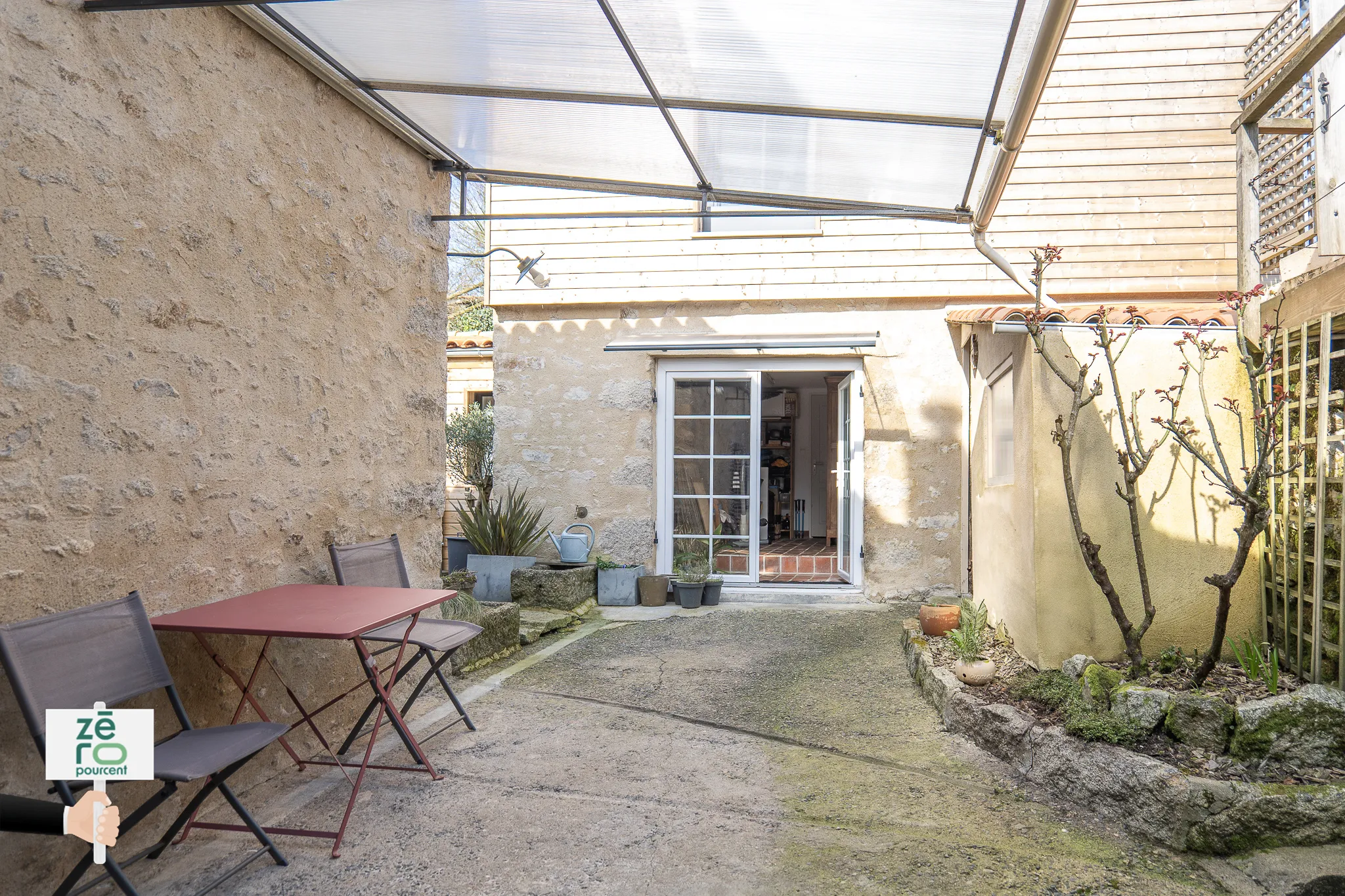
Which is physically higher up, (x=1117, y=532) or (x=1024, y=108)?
(x=1024, y=108)

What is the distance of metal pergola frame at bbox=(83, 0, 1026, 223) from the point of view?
9.87 feet

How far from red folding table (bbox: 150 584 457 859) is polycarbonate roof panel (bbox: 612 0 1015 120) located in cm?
209

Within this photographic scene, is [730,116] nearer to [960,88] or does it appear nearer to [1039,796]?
[960,88]

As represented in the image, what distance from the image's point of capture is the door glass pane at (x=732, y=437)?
7484 mm

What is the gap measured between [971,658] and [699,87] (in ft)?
8.83

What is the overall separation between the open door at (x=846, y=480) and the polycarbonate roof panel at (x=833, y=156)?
9.68ft

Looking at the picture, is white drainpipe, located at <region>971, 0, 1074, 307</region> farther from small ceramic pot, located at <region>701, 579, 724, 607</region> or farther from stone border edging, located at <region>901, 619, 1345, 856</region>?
small ceramic pot, located at <region>701, 579, 724, 607</region>

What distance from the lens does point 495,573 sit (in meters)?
7.01

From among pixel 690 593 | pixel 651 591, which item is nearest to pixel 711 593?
pixel 690 593

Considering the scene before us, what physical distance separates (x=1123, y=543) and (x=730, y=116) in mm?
2469

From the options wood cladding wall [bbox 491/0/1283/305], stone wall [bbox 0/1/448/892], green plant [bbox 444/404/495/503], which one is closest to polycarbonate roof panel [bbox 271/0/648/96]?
stone wall [bbox 0/1/448/892]

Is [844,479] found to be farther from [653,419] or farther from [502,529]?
[502,529]

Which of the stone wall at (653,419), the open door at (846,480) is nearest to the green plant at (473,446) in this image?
the stone wall at (653,419)

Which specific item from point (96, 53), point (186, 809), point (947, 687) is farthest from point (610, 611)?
point (96, 53)
